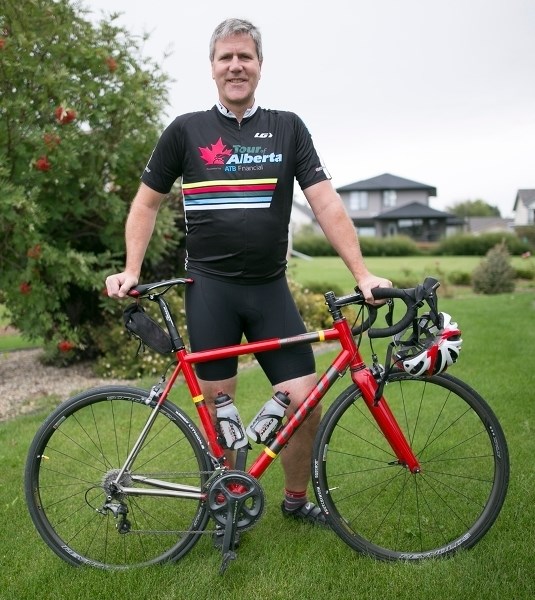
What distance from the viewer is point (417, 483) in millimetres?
3988

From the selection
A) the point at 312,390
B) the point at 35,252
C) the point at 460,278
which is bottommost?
the point at 460,278

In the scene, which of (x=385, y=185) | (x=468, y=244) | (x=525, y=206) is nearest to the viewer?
(x=468, y=244)

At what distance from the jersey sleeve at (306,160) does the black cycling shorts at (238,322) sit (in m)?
0.51

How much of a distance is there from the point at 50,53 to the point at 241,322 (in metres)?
5.32

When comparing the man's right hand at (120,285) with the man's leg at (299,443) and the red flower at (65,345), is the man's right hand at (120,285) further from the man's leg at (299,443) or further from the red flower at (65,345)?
the red flower at (65,345)

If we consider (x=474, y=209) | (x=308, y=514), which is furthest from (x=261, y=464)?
(x=474, y=209)

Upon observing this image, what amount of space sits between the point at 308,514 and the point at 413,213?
215 ft

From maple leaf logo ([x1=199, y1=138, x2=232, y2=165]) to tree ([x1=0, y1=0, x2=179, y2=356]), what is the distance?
4.10 meters

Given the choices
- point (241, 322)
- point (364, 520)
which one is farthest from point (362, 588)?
point (241, 322)

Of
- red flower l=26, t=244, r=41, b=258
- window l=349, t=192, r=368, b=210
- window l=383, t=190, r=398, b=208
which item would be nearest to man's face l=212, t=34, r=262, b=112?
red flower l=26, t=244, r=41, b=258

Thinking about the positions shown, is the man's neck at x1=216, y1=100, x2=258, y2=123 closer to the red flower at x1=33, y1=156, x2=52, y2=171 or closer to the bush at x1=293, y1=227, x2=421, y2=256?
the red flower at x1=33, y1=156, x2=52, y2=171

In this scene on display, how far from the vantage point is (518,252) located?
37.9 meters

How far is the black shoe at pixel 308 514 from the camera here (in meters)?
3.57

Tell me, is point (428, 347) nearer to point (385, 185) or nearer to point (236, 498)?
point (236, 498)
